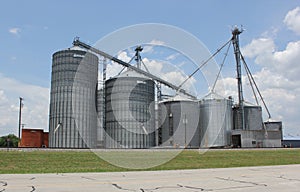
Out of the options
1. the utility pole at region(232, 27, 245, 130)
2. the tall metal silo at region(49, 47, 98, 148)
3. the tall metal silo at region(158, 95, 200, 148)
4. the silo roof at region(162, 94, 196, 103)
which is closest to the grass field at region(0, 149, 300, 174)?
the tall metal silo at region(49, 47, 98, 148)

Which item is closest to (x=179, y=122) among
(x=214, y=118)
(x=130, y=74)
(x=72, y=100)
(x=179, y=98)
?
(x=179, y=98)

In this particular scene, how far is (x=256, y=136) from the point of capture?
280 ft

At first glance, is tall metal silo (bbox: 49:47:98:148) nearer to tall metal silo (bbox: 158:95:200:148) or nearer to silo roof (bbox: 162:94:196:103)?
tall metal silo (bbox: 158:95:200:148)

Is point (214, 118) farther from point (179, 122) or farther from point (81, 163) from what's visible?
point (81, 163)

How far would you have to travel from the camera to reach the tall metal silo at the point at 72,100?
73938 millimetres

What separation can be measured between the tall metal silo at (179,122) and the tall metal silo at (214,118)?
210 centimetres

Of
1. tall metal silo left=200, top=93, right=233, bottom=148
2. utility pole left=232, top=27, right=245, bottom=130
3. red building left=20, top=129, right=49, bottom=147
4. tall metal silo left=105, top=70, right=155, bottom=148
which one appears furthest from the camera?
utility pole left=232, top=27, right=245, bottom=130

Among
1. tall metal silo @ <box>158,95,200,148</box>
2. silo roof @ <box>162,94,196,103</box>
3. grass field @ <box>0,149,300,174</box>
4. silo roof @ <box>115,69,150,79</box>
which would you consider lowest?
grass field @ <box>0,149,300,174</box>

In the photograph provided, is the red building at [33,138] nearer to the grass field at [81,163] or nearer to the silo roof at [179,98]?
the silo roof at [179,98]

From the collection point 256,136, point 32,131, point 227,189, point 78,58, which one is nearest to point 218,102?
point 256,136

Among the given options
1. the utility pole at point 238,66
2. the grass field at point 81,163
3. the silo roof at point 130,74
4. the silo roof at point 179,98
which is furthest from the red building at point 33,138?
the utility pole at point 238,66

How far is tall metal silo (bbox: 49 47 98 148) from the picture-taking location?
243 ft

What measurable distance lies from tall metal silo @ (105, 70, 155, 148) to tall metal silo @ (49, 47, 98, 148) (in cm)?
445

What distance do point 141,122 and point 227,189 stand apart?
64002mm
